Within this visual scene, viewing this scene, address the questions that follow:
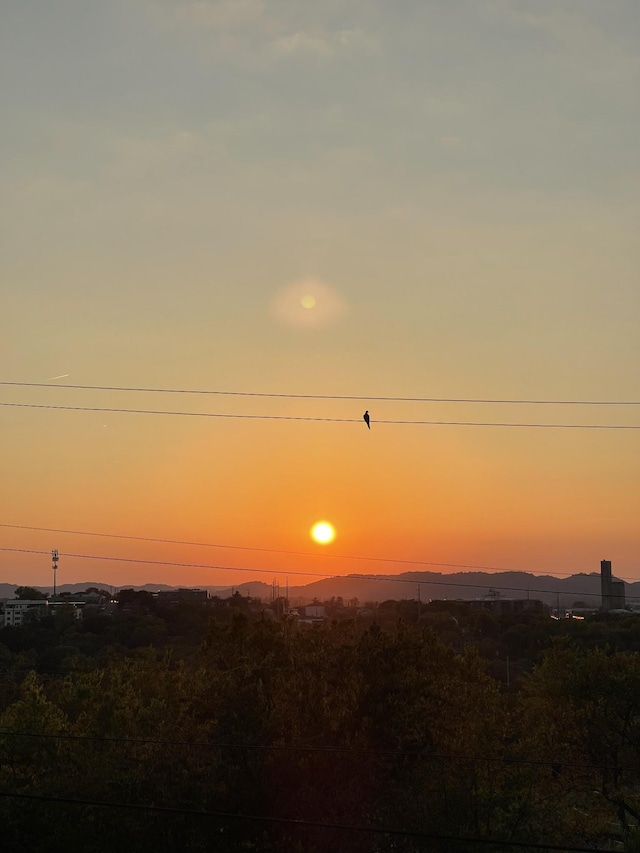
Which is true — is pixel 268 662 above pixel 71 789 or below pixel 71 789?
above

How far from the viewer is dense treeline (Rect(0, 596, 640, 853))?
32125 millimetres

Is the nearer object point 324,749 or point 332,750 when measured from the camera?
point 324,749

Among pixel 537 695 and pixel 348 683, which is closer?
pixel 348 683

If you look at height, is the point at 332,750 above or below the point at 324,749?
below

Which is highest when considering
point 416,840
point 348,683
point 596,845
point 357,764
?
point 348,683

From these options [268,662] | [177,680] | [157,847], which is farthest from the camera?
[177,680]

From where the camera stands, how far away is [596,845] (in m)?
41.0

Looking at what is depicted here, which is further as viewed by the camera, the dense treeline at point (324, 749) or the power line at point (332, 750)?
the dense treeline at point (324, 749)

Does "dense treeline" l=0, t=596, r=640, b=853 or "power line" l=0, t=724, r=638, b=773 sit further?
"dense treeline" l=0, t=596, r=640, b=853

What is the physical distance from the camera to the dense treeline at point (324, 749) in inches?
1265

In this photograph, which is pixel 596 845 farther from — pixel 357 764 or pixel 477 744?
pixel 357 764

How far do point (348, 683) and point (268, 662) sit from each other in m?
7.28

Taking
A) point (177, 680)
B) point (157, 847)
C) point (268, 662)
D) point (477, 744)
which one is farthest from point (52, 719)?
point (477, 744)

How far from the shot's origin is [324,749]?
30.6 meters
